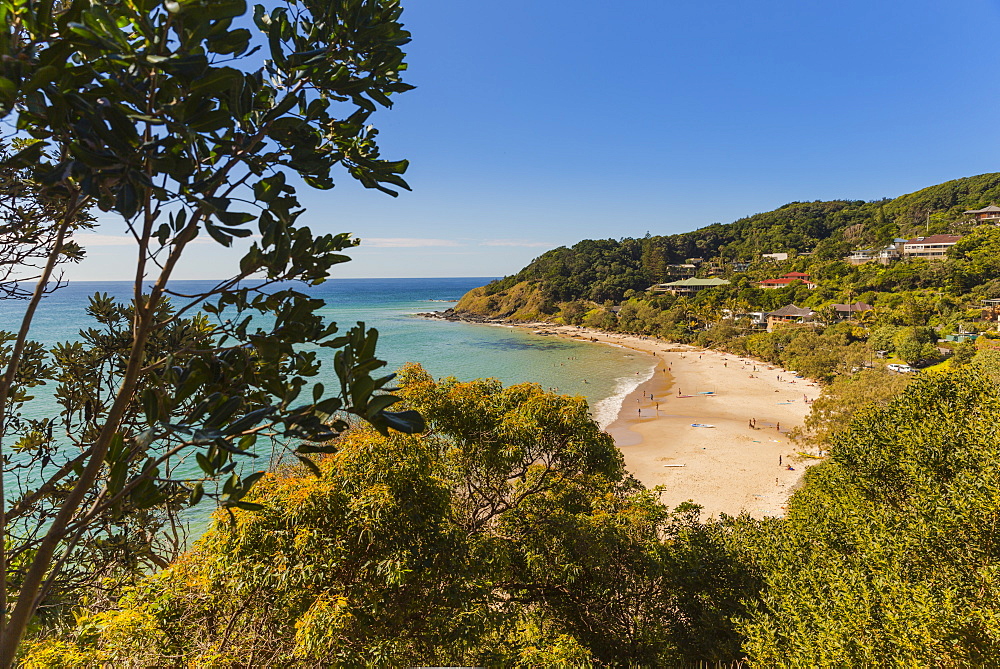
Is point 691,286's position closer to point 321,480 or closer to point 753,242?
point 753,242

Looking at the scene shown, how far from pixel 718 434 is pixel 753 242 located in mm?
88915

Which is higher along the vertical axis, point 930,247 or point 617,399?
point 930,247

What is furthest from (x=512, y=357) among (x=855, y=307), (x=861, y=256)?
(x=861, y=256)

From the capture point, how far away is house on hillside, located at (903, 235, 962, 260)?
5941 cm

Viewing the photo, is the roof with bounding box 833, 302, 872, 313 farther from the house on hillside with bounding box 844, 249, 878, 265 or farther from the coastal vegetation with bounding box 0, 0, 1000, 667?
the coastal vegetation with bounding box 0, 0, 1000, 667

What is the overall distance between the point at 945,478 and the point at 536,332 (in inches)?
2447

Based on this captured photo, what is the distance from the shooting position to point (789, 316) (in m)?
51.9

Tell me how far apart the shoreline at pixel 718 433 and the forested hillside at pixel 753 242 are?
41218 millimetres

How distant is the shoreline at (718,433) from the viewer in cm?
1888

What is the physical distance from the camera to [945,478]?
724 centimetres

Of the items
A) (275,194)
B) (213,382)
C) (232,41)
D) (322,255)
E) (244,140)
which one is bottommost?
(213,382)

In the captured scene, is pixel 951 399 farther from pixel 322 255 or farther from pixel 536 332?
pixel 536 332

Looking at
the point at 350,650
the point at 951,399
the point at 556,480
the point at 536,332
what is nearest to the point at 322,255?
the point at 350,650

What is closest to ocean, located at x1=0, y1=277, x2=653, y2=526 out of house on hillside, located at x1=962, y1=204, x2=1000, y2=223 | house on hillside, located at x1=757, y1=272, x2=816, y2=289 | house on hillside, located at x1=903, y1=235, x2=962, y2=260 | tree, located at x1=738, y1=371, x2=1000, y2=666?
tree, located at x1=738, y1=371, x2=1000, y2=666
